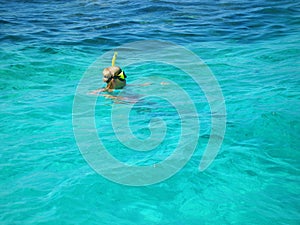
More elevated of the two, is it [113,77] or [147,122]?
[113,77]

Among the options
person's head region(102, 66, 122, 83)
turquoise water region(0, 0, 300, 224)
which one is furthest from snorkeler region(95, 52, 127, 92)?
turquoise water region(0, 0, 300, 224)

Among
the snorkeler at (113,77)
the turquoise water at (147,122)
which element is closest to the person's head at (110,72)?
the snorkeler at (113,77)

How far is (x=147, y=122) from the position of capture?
6.84 metres

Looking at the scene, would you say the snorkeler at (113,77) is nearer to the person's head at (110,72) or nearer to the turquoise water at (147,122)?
the person's head at (110,72)

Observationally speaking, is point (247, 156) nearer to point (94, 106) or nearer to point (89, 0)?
point (94, 106)

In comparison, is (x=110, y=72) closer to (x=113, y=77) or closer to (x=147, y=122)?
(x=113, y=77)

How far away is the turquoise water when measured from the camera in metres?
4.65

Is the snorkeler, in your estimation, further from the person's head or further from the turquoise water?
the turquoise water

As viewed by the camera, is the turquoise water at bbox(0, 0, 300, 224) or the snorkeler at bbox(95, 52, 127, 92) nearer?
the turquoise water at bbox(0, 0, 300, 224)

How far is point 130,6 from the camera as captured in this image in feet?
52.6

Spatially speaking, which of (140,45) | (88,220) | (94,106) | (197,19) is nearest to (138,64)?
(140,45)

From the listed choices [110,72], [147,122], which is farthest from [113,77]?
[147,122]

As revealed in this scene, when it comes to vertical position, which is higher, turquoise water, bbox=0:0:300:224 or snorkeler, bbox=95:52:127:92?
snorkeler, bbox=95:52:127:92

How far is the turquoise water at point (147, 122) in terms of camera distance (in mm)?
4648
